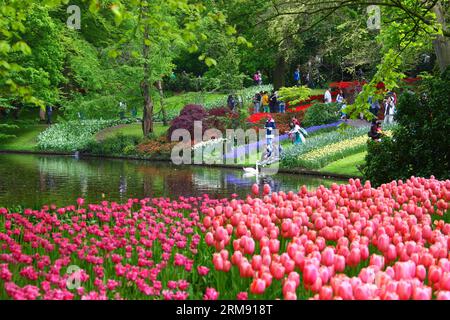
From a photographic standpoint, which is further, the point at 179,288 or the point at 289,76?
the point at 289,76

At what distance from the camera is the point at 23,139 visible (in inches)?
1884

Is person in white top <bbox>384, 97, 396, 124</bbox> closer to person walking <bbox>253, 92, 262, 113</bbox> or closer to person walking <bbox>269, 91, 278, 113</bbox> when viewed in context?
person walking <bbox>269, 91, 278, 113</bbox>

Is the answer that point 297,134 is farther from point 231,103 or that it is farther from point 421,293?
point 421,293

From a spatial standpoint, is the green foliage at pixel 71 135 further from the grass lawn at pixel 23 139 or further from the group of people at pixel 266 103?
the group of people at pixel 266 103

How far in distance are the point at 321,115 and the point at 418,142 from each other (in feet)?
83.1

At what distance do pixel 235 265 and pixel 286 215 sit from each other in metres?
2.30

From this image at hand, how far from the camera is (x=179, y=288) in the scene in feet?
20.6

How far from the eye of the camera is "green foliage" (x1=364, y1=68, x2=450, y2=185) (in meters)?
15.4

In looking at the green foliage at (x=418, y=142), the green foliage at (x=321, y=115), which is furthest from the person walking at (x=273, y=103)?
the green foliage at (x=418, y=142)

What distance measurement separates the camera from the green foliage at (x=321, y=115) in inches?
1614

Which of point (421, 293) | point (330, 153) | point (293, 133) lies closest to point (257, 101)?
point (293, 133)

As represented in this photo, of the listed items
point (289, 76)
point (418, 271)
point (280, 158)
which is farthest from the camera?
point (289, 76)
